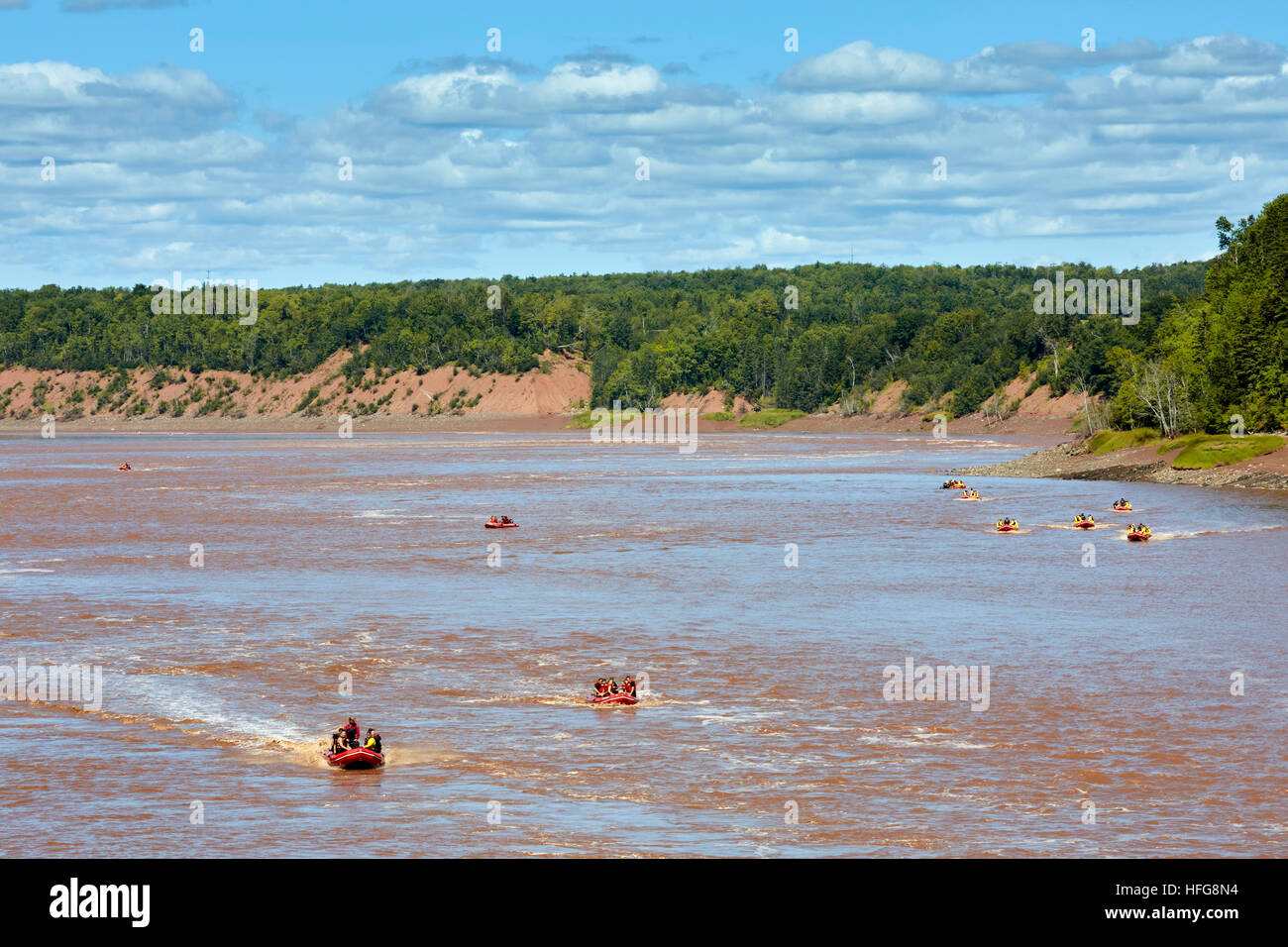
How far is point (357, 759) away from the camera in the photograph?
27438 millimetres

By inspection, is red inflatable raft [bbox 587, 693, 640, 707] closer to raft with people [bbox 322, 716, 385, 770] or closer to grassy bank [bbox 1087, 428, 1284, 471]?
raft with people [bbox 322, 716, 385, 770]

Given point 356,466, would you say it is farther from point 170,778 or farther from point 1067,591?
point 170,778

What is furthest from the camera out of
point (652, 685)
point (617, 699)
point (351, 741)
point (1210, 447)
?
point (1210, 447)

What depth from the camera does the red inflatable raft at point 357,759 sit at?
27422 mm

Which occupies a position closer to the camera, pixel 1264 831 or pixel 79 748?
pixel 1264 831

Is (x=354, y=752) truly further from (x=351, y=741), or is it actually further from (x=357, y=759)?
(x=351, y=741)

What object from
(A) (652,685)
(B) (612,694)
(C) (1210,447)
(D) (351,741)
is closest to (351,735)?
(D) (351,741)

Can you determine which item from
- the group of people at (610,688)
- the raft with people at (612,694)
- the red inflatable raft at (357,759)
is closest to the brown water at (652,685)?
the red inflatable raft at (357,759)

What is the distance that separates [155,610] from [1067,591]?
103 feet

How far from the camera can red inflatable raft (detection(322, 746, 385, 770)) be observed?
90.0ft

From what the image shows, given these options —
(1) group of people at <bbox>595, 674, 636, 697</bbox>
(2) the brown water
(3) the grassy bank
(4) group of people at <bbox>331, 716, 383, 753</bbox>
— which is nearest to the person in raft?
(4) group of people at <bbox>331, 716, 383, 753</bbox>

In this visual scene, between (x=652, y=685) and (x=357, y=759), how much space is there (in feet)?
33.5
